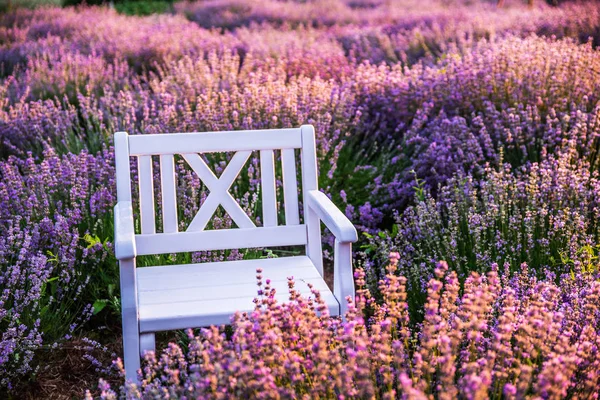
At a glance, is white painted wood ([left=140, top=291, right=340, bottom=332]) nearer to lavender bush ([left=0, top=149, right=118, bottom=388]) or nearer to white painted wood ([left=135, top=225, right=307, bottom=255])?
white painted wood ([left=135, top=225, right=307, bottom=255])

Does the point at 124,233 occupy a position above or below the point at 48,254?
above

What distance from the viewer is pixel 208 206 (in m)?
2.77

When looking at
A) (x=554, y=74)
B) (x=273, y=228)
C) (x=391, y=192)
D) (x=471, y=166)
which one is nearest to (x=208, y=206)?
(x=273, y=228)

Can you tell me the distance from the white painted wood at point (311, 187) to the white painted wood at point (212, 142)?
5 centimetres

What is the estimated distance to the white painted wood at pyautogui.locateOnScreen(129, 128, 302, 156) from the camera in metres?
2.69

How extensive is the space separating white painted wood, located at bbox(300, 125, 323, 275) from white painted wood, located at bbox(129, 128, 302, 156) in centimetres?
5

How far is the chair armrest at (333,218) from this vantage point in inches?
87.0

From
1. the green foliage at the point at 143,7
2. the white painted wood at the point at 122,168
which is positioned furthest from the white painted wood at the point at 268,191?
the green foliage at the point at 143,7

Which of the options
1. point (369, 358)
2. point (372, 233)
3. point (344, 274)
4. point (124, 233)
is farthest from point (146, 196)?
point (372, 233)

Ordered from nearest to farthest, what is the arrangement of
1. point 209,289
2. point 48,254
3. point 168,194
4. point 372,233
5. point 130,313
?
point 130,313, point 209,289, point 168,194, point 48,254, point 372,233

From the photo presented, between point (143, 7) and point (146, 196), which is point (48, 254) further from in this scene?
point (143, 7)

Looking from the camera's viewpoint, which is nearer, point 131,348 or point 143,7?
point 131,348

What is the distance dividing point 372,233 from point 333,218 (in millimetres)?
1460

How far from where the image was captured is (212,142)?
9.03 ft
